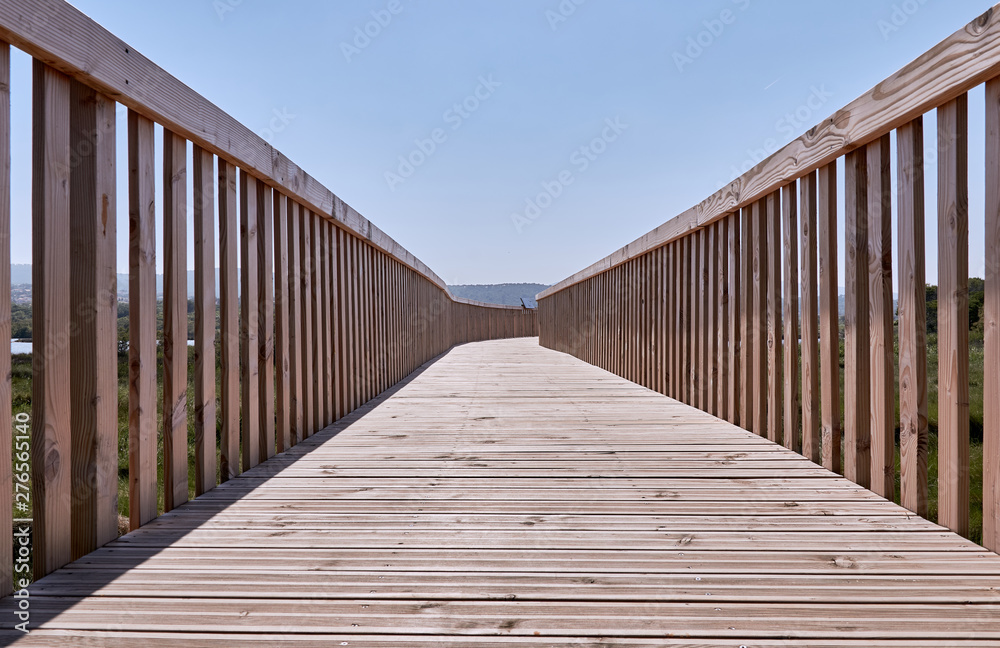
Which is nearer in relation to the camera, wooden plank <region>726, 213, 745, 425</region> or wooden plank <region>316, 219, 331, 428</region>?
wooden plank <region>726, 213, 745, 425</region>

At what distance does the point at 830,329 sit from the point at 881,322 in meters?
0.30

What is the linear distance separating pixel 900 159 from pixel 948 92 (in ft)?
1.00

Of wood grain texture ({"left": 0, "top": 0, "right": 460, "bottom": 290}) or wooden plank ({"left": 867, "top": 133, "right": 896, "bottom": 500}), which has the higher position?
wood grain texture ({"left": 0, "top": 0, "right": 460, "bottom": 290})

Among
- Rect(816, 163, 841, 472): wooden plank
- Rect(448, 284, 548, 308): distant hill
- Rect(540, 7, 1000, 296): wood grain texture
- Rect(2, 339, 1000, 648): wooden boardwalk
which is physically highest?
Rect(448, 284, 548, 308): distant hill

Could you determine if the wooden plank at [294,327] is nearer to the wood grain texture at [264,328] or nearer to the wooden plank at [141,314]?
the wood grain texture at [264,328]

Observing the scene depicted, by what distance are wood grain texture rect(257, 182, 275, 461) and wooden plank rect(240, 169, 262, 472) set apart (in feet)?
0.13

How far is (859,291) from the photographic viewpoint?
89.4 inches

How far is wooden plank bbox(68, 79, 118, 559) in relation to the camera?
1.59 m

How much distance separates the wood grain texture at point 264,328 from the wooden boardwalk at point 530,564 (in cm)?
23

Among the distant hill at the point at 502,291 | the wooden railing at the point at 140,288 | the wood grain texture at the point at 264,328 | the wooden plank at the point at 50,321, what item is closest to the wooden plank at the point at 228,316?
the wooden railing at the point at 140,288

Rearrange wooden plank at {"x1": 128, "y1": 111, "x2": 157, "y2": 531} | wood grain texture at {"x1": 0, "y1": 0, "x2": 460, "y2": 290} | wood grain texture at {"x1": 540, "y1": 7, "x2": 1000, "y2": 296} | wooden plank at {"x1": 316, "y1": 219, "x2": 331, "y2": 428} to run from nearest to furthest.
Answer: wood grain texture at {"x1": 0, "y1": 0, "x2": 460, "y2": 290}
wood grain texture at {"x1": 540, "y1": 7, "x2": 1000, "y2": 296}
wooden plank at {"x1": 128, "y1": 111, "x2": 157, "y2": 531}
wooden plank at {"x1": 316, "y1": 219, "x2": 331, "y2": 428}

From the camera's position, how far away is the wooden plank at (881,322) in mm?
2096

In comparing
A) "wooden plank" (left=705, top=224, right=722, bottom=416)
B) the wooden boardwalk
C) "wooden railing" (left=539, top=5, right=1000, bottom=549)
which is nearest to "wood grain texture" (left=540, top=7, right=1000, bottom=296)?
"wooden railing" (left=539, top=5, right=1000, bottom=549)

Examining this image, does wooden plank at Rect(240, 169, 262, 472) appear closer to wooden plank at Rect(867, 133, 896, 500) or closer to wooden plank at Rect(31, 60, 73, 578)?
wooden plank at Rect(31, 60, 73, 578)
